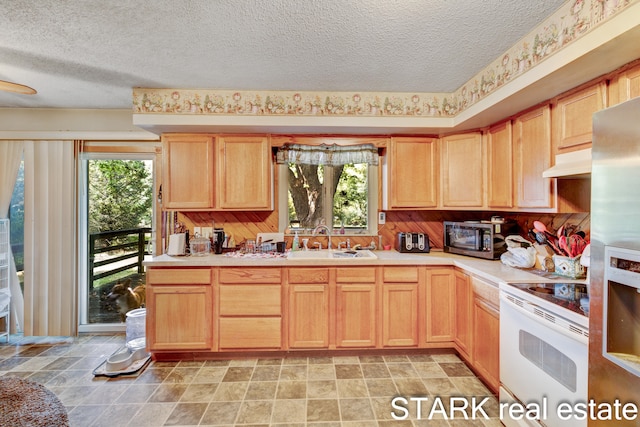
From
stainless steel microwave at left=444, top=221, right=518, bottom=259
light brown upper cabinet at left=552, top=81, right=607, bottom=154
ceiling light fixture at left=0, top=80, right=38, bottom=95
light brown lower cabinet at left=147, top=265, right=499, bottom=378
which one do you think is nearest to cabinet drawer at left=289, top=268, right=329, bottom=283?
light brown lower cabinet at left=147, top=265, right=499, bottom=378

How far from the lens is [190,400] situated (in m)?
2.00

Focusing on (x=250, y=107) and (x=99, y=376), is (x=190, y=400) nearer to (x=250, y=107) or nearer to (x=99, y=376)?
(x=99, y=376)

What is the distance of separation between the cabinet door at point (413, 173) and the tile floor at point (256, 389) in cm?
149

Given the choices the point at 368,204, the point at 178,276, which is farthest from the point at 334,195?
the point at 178,276

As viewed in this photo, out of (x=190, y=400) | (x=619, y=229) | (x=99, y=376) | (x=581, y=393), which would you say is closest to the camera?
(x=619, y=229)

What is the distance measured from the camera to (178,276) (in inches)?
97.8

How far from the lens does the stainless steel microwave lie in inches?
96.5

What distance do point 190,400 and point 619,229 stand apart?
2.58m

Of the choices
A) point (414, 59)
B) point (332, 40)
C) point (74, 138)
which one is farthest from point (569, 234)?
point (74, 138)

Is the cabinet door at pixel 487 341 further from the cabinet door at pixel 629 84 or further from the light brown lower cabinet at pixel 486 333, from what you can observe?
the cabinet door at pixel 629 84

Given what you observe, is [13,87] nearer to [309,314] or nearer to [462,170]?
[309,314]

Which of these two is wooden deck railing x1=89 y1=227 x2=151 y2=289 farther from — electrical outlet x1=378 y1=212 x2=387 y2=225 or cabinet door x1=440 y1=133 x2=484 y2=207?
cabinet door x1=440 y1=133 x2=484 y2=207

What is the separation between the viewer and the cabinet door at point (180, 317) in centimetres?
248

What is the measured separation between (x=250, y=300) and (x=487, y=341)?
1937 mm
